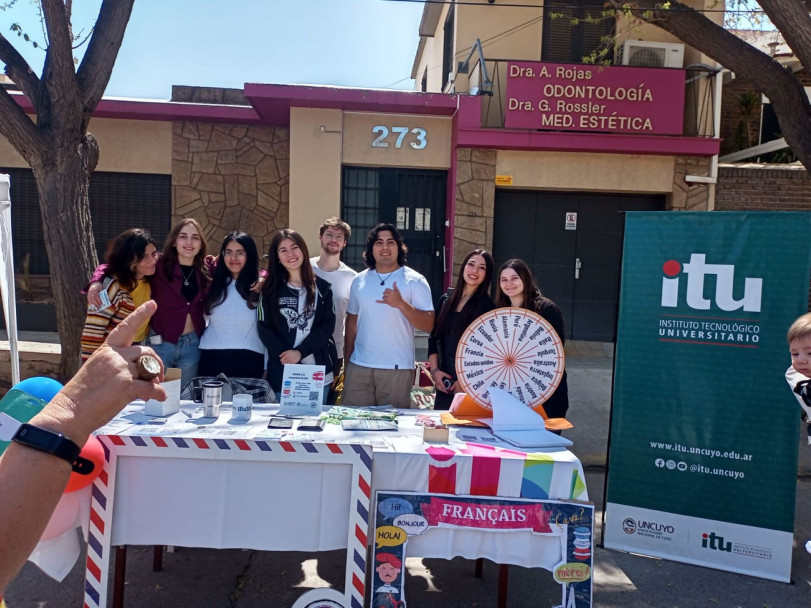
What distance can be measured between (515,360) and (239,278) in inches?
74.2

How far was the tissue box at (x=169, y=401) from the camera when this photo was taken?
3.00 metres

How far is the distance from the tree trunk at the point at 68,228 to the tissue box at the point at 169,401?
282 centimetres

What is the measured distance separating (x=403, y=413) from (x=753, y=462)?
2023mm

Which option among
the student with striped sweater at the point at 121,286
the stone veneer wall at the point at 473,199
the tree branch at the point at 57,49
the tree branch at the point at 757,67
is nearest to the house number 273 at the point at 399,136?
the stone veneer wall at the point at 473,199

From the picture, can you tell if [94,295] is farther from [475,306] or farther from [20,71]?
[20,71]

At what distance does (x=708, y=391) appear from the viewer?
3590 mm

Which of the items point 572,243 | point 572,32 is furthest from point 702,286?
point 572,32

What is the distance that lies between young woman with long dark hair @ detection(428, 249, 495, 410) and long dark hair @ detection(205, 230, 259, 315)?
1.25 meters

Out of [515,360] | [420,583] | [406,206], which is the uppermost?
[406,206]

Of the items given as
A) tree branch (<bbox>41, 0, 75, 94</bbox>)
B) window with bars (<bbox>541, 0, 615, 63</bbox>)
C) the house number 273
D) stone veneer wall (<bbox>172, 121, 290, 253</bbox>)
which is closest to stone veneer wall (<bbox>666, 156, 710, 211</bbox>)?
window with bars (<bbox>541, 0, 615, 63</bbox>)

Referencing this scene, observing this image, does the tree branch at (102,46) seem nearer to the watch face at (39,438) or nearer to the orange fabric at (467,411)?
the orange fabric at (467,411)

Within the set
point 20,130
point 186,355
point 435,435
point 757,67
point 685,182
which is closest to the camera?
point 435,435

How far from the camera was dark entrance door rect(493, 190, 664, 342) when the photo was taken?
985 centimetres

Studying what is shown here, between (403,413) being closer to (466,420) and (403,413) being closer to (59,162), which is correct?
(466,420)
